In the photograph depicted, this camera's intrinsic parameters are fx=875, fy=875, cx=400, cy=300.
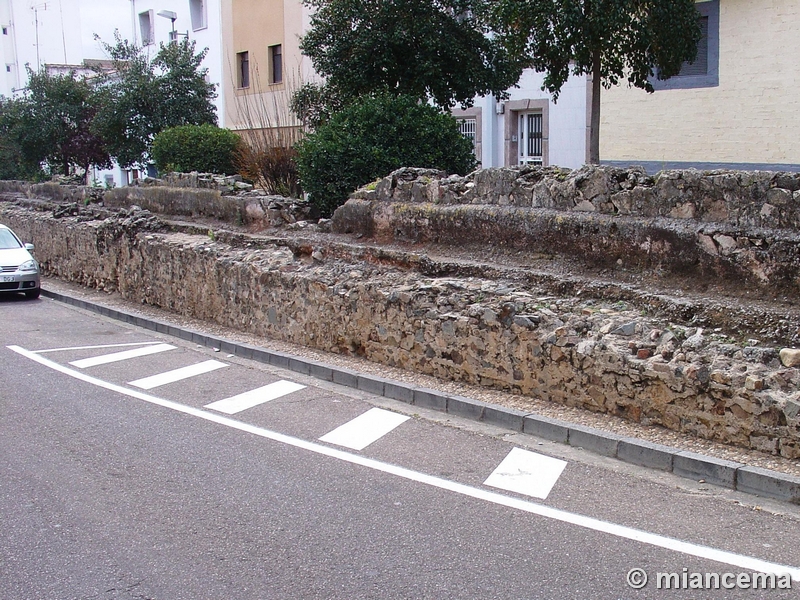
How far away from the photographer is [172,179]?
826 inches

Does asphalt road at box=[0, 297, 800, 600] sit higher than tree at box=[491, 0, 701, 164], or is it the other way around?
tree at box=[491, 0, 701, 164]

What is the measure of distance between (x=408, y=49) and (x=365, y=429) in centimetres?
1055

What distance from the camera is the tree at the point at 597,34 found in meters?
14.0

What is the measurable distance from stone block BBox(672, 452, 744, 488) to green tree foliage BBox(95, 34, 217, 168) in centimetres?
2170

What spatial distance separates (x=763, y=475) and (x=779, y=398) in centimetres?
70

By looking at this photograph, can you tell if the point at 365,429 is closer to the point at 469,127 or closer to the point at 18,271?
the point at 18,271

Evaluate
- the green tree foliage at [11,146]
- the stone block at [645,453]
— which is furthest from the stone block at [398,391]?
the green tree foliage at [11,146]

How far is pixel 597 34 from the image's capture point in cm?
1427

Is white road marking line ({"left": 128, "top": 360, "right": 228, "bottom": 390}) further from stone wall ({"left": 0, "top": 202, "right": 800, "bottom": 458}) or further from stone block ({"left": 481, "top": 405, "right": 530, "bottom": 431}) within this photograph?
stone block ({"left": 481, "top": 405, "right": 530, "bottom": 431})

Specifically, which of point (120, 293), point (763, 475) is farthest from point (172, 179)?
point (763, 475)

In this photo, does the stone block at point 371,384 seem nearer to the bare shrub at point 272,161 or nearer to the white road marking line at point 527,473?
the white road marking line at point 527,473

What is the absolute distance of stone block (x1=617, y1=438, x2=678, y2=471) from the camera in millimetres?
7254

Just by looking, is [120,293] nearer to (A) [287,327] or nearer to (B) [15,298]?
(B) [15,298]

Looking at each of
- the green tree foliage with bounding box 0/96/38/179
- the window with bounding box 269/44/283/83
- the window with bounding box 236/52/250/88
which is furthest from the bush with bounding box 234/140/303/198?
the green tree foliage with bounding box 0/96/38/179
